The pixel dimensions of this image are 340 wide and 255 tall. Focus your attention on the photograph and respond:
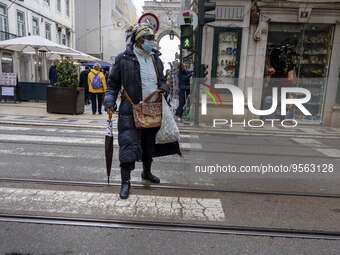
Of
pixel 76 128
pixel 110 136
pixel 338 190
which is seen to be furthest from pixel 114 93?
pixel 76 128

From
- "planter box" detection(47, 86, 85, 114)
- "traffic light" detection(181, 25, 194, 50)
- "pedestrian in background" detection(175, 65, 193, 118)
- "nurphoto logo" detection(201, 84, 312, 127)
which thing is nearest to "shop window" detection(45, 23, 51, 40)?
"planter box" detection(47, 86, 85, 114)

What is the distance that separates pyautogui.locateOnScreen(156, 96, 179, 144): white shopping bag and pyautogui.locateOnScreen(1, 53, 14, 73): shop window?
19.6 m

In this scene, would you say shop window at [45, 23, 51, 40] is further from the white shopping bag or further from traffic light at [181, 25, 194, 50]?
the white shopping bag

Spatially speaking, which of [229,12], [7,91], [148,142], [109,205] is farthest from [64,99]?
[109,205]

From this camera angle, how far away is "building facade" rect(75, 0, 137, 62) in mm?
41438

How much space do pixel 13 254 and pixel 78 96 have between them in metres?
8.73

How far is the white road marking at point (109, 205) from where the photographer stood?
3.41m

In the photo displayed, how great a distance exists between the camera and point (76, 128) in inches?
339

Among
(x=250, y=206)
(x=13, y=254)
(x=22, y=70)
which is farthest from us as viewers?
(x=22, y=70)

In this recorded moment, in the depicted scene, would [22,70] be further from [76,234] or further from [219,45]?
[76,234]

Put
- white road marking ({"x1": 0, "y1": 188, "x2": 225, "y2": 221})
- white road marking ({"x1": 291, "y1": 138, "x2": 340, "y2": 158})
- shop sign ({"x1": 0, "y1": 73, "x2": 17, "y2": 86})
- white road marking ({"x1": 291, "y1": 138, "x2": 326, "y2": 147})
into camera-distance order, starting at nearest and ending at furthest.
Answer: white road marking ({"x1": 0, "y1": 188, "x2": 225, "y2": 221}), white road marking ({"x1": 291, "y1": 138, "x2": 340, "y2": 158}), white road marking ({"x1": 291, "y1": 138, "x2": 326, "y2": 147}), shop sign ({"x1": 0, "y1": 73, "x2": 17, "y2": 86})

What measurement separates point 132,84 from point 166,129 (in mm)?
710

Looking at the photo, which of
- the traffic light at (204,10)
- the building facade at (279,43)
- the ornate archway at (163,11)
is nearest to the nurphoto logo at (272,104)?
the traffic light at (204,10)

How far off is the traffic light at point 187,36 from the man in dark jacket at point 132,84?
5408mm
